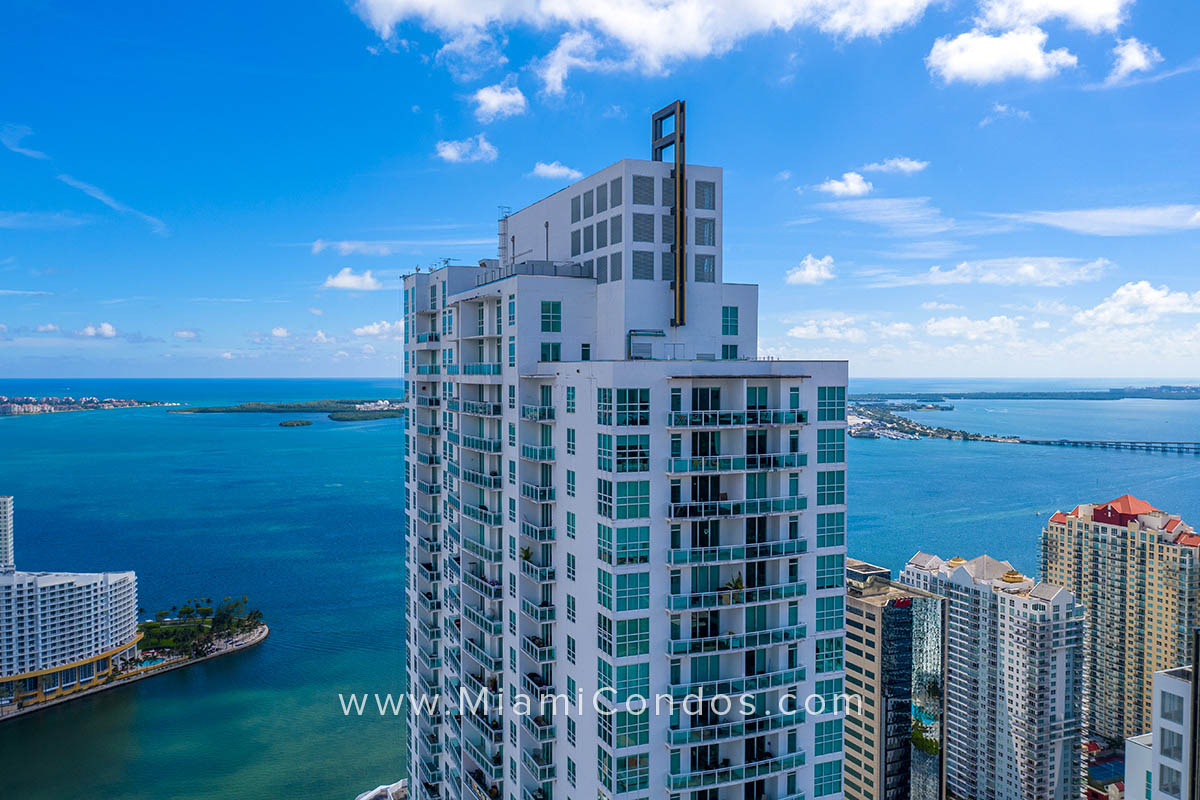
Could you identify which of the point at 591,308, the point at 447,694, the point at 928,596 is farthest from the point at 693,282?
the point at 928,596

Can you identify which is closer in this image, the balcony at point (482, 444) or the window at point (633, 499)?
the window at point (633, 499)

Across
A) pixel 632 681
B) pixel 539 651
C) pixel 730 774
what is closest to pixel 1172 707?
pixel 730 774

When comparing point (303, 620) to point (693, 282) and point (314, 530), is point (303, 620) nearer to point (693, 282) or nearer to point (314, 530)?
point (314, 530)

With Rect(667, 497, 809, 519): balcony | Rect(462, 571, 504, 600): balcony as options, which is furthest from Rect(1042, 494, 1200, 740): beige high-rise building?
Rect(462, 571, 504, 600): balcony

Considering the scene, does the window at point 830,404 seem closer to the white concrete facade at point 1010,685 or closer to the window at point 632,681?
the window at point 632,681

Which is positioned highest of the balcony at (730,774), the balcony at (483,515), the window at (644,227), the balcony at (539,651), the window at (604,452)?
the window at (644,227)

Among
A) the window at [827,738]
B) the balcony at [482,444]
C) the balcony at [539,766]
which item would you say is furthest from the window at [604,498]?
the window at [827,738]

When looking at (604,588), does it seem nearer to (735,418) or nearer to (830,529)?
(735,418)
